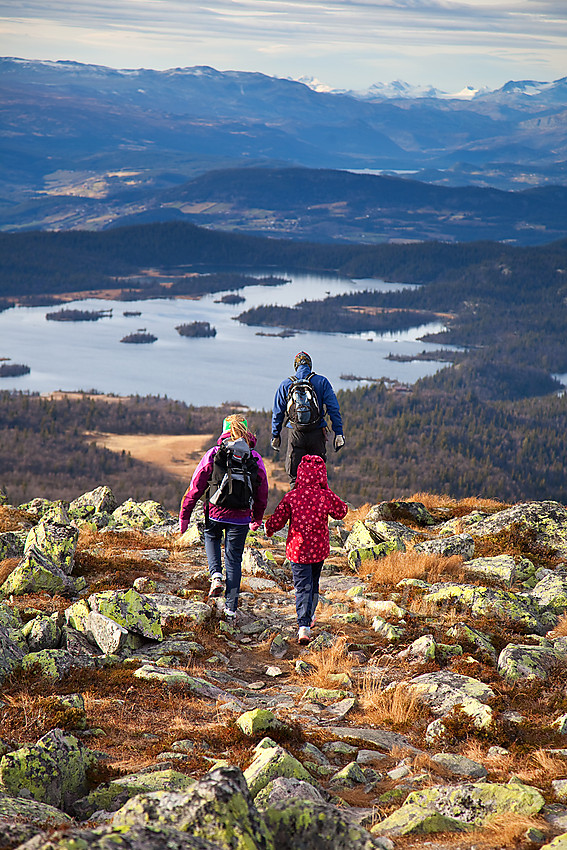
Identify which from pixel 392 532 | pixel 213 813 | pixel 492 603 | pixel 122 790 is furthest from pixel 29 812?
pixel 392 532

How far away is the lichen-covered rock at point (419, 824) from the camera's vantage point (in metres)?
4.65

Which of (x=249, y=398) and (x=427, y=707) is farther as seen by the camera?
(x=249, y=398)

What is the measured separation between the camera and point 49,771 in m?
5.03

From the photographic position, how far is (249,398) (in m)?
140

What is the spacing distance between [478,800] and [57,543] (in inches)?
305

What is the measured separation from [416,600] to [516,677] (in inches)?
116

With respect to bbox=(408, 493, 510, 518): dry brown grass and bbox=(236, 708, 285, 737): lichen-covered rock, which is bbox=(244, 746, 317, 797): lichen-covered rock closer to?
bbox=(236, 708, 285, 737): lichen-covered rock

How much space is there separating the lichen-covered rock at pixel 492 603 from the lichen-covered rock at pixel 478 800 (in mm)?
4902

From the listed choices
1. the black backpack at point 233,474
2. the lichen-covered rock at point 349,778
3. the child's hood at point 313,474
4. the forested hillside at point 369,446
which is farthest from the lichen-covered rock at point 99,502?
the forested hillside at point 369,446

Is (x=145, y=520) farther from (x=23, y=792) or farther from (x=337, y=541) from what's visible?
(x=23, y=792)

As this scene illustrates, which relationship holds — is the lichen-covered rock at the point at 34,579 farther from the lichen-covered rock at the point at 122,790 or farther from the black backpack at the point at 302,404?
the lichen-covered rock at the point at 122,790

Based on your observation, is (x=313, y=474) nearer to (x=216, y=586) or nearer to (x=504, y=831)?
(x=216, y=586)

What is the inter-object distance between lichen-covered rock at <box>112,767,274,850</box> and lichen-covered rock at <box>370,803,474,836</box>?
109 centimetres

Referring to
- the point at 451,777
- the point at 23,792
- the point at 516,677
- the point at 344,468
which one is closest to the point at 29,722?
the point at 23,792
